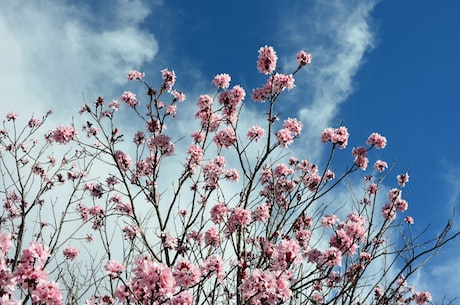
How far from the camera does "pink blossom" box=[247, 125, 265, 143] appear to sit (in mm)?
7109

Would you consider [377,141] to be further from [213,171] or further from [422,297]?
[422,297]

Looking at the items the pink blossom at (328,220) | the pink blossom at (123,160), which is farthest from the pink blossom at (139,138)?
the pink blossom at (328,220)

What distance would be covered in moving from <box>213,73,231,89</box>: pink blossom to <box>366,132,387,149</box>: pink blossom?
2.80 metres

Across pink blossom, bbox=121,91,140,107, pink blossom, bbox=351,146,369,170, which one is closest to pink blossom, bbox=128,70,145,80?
pink blossom, bbox=121,91,140,107

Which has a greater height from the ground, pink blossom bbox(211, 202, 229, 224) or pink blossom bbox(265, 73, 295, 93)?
pink blossom bbox(265, 73, 295, 93)

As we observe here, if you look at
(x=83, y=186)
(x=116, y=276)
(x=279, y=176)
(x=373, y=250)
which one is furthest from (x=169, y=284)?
(x=83, y=186)

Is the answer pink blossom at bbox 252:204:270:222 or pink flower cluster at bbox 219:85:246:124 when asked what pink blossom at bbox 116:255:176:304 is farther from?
pink flower cluster at bbox 219:85:246:124

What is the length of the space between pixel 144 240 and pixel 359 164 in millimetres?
3902

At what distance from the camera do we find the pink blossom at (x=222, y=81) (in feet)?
23.1

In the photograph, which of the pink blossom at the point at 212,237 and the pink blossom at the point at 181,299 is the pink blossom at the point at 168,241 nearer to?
the pink blossom at the point at 212,237

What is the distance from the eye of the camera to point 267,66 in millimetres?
6453

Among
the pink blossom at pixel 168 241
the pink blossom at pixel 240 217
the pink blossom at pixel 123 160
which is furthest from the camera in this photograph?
the pink blossom at pixel 123 160

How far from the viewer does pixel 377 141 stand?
7207 millimetres

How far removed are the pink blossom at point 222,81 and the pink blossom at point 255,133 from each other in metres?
0.90
